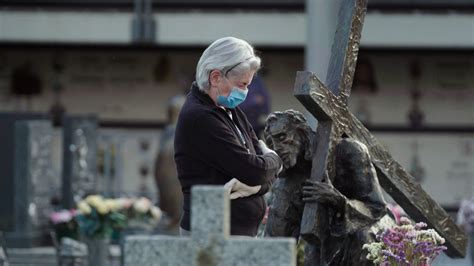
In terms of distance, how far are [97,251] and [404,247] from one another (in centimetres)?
867

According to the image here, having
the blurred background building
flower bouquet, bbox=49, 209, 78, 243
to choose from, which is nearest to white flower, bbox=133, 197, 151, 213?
flower bouquet, bbox=49, 209, 78, 243

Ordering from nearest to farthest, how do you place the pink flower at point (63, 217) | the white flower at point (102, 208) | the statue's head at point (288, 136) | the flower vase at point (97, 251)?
1. the statue's head at point (288, 136)
2. the flower vase at point (97, 251)
3. the white flower at point (102, 208)
4. the pink flower at point (63, 217)

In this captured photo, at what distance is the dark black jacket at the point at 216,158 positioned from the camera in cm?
731

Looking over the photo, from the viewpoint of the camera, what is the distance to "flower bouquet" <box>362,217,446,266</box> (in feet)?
24.6

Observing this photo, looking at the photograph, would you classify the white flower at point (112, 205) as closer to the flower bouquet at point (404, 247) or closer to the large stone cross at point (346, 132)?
the large stone cross at point (346, 132)

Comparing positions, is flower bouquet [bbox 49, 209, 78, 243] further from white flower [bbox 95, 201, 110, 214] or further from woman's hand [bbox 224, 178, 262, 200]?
woman's hand [bbox 224, 178, 262, 200]

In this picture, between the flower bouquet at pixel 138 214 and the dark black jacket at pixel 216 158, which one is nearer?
the dark black jacket at pixel 216 158

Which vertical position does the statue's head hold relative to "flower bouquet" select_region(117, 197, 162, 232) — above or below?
above

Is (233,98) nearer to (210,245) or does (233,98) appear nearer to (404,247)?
(404,247)

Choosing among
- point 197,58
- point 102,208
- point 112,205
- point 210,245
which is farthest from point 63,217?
point 210,245

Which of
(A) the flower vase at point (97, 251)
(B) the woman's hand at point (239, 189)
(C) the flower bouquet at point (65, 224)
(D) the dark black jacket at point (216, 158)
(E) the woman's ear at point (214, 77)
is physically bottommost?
(A) the flower vase at point (97, 251)

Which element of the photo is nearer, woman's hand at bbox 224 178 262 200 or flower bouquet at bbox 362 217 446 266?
woman's hand at bbox 224 178 262 200

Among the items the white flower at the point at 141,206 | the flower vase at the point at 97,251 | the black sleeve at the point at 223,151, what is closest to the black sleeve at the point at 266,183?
the black sleeve at the point at 223,151

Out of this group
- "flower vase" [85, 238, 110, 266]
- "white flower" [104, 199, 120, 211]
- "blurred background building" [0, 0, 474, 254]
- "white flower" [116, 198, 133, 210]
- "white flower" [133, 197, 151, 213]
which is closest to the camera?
"flower vase" [85, 238, 110, 266]
